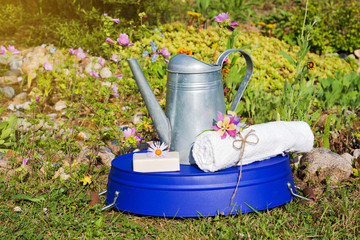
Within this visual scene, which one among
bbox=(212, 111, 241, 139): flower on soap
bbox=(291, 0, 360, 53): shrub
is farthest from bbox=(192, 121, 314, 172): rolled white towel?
bbox=(291, 0, 360, 53): shrub

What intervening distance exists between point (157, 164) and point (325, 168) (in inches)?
39.9

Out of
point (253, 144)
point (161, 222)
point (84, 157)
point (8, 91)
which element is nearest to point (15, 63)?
point (8, 91)

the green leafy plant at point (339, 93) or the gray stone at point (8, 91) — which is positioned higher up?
the green leafy plant at point (339, 93)

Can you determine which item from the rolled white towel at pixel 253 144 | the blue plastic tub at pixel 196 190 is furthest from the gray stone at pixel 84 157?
the rolled white towel at pixel 253 144

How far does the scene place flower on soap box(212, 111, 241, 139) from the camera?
1957mm

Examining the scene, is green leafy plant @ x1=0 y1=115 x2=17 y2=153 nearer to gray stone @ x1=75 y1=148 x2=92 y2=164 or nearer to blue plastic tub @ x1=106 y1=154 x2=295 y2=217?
gray stone @ x1=75 y1=148 x2=92 y2=164

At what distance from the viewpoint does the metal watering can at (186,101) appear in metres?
2.02

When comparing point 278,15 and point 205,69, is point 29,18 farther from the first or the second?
point 205,69

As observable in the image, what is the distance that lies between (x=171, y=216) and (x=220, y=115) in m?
0.52

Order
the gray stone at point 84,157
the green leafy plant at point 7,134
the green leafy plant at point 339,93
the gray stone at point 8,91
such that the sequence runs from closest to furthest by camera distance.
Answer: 1. the gray stone at point 84,157
2. the green leafy plant at point 7,134
3. the green leafy plant at point 339,93
4. the gray stone at point 8,91

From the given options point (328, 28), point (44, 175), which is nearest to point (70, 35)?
point (44, 175)

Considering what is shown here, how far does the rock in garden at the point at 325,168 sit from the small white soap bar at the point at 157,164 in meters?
0.87

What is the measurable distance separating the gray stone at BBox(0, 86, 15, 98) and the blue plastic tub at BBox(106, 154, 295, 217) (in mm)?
2243

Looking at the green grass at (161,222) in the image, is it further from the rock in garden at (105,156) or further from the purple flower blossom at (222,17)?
the purple flower blossom at (222,17)
